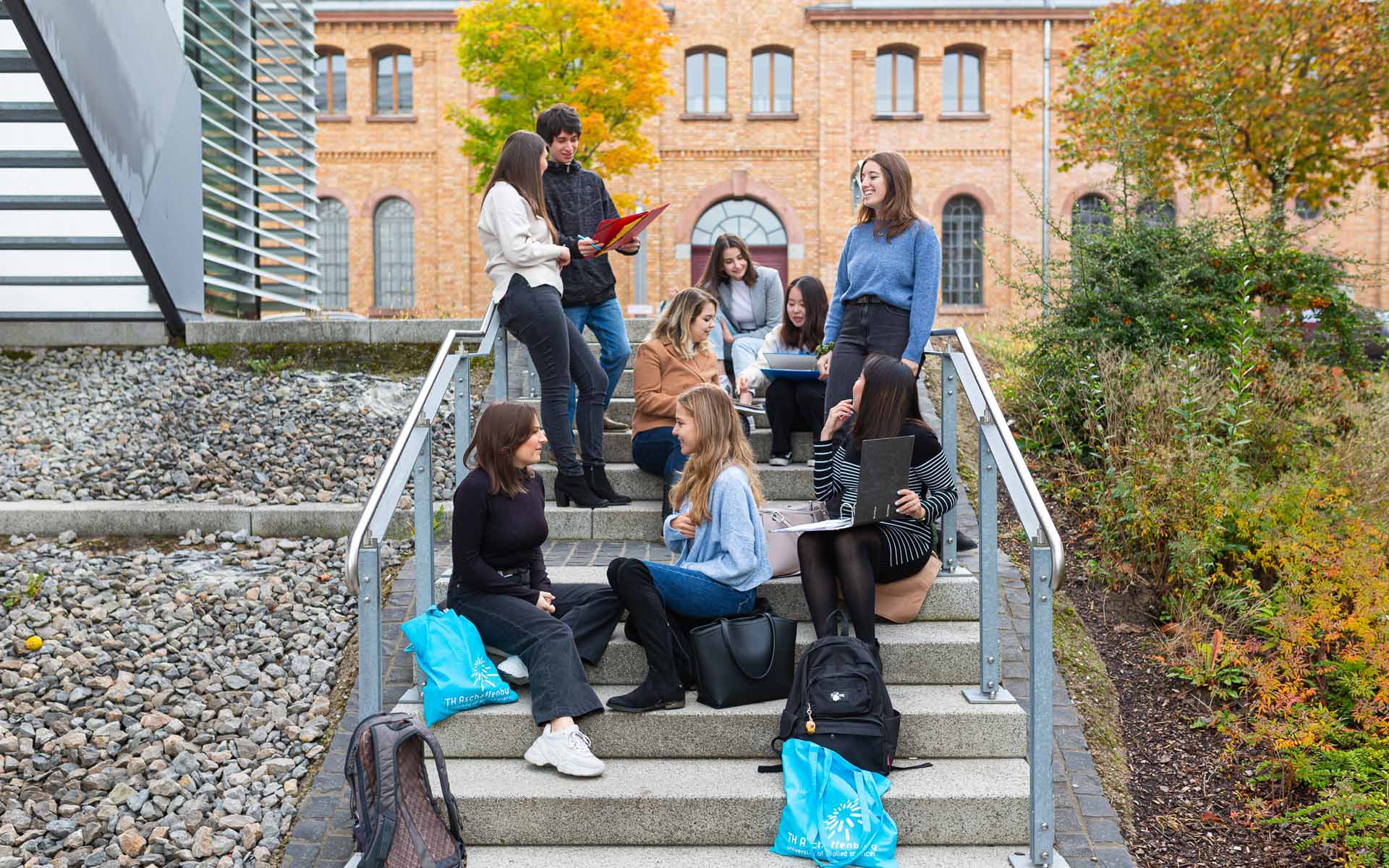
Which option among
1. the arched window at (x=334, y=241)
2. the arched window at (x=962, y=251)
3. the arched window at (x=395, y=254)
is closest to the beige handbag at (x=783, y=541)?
the arched window at (x=962, y=251)

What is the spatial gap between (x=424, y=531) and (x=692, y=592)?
1.20m

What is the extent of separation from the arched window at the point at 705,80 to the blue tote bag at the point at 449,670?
68.3 ft

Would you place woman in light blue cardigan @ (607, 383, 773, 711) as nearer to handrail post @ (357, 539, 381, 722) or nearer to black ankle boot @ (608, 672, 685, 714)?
black ankle boot @ (608, 672, 685, 714)

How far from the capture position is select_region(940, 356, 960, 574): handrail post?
4988 mm

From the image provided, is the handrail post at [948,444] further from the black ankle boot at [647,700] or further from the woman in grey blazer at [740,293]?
the woman in grey blazer at [740,293]

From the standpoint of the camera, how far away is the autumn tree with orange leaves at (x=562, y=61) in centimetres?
1706

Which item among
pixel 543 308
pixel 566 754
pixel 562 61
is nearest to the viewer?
pixel 566 754

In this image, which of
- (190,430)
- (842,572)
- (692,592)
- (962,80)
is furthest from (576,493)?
(962,80)

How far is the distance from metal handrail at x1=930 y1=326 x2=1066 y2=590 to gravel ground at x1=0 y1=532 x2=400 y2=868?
294cm

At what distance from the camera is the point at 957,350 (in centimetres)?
500

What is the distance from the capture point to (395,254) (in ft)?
78.9

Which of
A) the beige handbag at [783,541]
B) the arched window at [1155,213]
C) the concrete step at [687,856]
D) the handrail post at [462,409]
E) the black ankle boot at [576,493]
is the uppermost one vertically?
the arched window at [1155,213]

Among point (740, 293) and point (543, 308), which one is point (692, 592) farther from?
point (740, 293)

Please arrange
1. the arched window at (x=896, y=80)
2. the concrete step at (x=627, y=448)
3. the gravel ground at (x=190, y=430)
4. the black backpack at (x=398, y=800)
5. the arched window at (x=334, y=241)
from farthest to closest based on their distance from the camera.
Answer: the arched window at (x=334, y=241)
the arched window at (x=896, y=80)
the gravel ground at (x=190, y=430)
the concrete step at (x=627, y=448)
the black backpack at (x=398, y=800)
